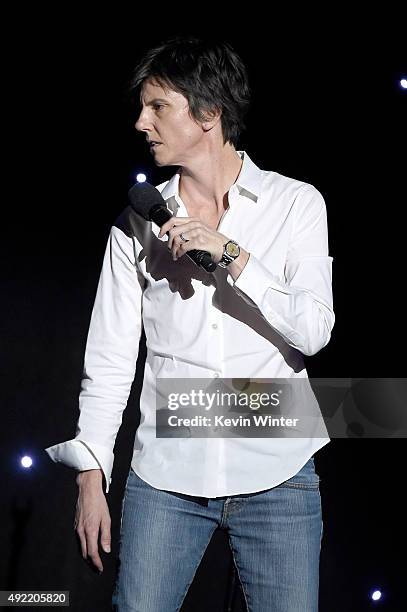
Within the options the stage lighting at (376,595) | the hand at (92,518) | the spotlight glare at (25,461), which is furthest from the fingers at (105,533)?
the stage lighting at (376,595)

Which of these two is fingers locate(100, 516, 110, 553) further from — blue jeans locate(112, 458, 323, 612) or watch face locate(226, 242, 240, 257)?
watch face locate(226, 242, 240, 257)

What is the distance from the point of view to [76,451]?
1.68 metres

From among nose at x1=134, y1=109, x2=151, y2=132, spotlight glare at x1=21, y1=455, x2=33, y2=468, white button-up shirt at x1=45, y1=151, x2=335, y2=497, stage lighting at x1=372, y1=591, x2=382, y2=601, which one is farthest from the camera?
stage lighting at x1=372, y1=591, x2=382, y2=601

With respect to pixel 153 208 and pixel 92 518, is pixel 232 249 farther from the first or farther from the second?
pixel 92 518

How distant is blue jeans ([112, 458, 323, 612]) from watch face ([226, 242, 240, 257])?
18.4 inches

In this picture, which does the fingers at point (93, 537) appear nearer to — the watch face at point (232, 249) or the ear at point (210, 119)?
the watch face at point (232, 249)

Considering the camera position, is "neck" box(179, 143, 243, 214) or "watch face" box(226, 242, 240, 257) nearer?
"watch face" box(226, 242, 240, 257)

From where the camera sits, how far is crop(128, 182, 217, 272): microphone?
1513 mm

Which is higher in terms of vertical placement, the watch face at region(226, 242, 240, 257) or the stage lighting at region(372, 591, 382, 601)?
the watch face at region(226, 242, 240, 257)

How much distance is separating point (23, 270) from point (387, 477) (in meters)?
1.49

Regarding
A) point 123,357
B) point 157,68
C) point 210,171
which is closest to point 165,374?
point 123,357

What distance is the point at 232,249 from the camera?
154 cm

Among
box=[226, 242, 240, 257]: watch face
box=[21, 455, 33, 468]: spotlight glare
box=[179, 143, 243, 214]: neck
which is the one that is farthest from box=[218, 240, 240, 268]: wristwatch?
box=[21, 455, 33, 468]: spotlight glare

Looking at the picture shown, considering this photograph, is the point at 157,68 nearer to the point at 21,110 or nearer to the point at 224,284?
the point at 224,284
